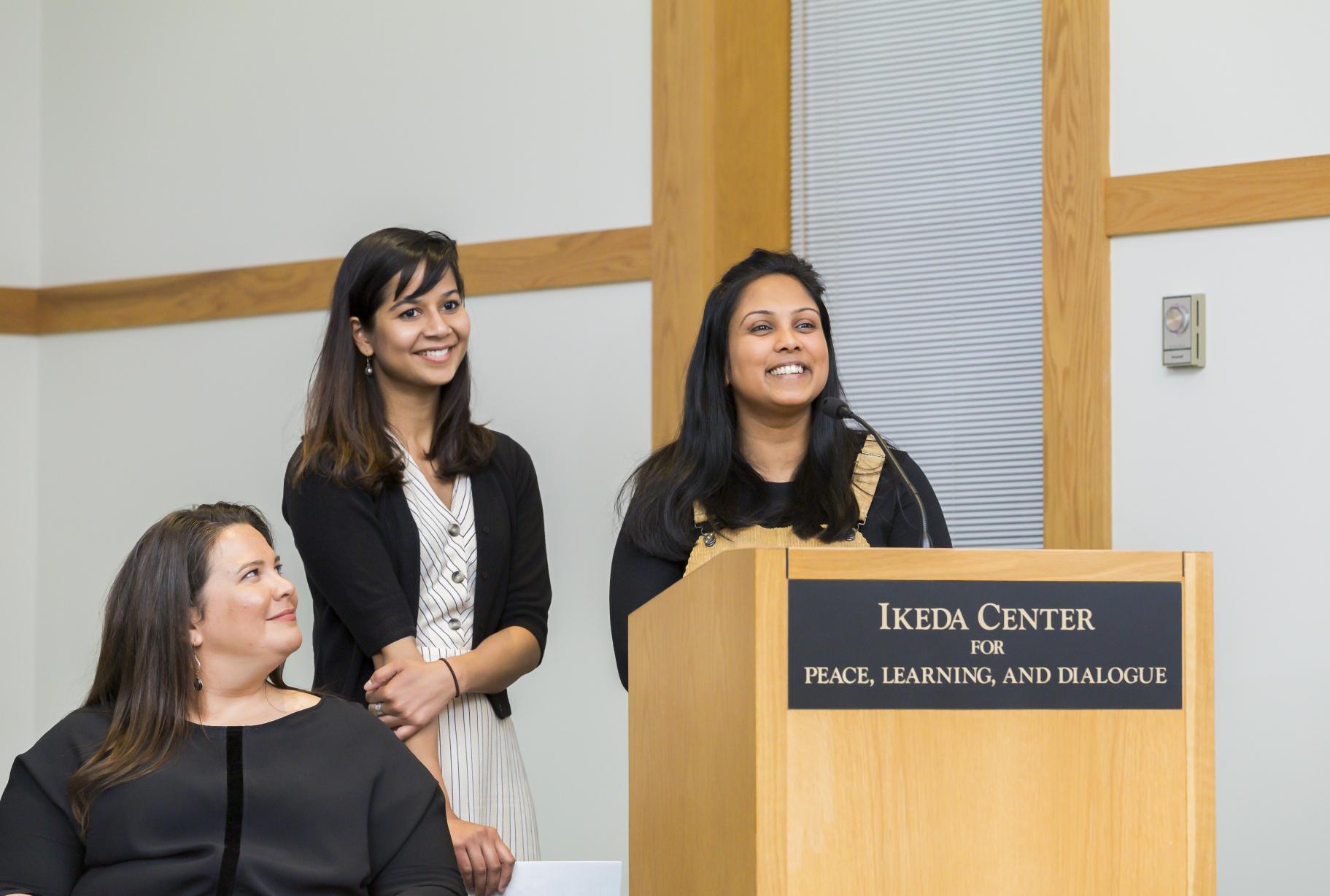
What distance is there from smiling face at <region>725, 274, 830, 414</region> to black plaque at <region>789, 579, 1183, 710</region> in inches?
45.8

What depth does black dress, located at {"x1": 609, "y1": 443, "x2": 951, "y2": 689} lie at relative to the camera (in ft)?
8.46

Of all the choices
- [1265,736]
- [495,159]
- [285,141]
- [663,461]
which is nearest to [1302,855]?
[1265,736]

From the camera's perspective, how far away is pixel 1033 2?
428 centimetres

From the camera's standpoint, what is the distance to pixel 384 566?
279 centimetres

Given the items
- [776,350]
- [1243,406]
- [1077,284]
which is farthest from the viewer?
[1077,284]

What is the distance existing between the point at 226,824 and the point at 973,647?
1296mm

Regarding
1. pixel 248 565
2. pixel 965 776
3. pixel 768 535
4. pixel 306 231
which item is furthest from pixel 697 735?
pixel 306 231

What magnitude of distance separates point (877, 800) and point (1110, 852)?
0.74 feet

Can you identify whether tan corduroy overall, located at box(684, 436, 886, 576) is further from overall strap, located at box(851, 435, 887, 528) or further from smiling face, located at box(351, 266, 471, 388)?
smiling face, located at box(351, 266, 471, 388)

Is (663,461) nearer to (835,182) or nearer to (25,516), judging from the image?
(835,182)

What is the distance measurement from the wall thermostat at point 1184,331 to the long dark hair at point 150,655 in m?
2.19

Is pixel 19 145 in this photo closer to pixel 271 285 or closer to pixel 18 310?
pixel 18 310

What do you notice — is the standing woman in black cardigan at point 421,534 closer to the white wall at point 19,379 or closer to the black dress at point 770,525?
the black dress at point 770,525

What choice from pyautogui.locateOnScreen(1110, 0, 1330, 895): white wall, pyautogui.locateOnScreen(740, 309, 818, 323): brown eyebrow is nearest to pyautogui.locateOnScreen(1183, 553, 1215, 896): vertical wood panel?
pyautogui.locateOnScreen(740, 309, 818, 323): brown eyebrow
